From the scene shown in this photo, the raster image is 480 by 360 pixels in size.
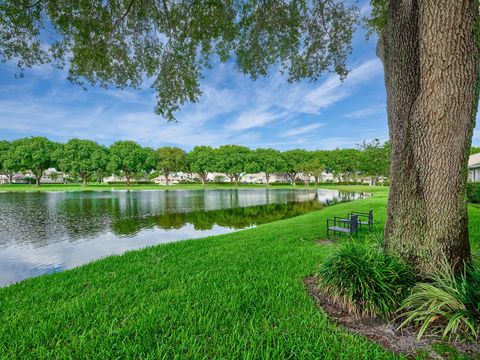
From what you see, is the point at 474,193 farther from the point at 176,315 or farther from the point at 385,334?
the point at 176,315

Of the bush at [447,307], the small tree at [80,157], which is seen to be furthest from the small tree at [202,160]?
the bush at [447,307]

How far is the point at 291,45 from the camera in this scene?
8273 millimetres

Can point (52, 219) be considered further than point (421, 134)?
Yes

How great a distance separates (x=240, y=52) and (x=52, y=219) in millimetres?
15041

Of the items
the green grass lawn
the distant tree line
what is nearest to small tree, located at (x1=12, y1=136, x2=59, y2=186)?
the distant tree line

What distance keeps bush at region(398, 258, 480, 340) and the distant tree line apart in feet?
169

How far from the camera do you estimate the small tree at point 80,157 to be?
5928 centimetres

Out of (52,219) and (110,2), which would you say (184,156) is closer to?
(52,219)

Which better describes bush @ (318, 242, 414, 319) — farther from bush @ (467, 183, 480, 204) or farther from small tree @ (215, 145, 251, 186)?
small tree @ (215, 145, 251, 186)

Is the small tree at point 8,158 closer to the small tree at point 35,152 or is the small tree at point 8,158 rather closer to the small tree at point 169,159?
the small tree at point 35,152

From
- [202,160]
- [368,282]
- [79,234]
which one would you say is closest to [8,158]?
[202,160]

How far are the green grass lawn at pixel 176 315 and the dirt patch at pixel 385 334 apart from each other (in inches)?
7.3

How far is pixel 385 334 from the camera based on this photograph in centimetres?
282

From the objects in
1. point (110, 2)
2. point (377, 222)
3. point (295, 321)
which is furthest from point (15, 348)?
point (377, 222)
